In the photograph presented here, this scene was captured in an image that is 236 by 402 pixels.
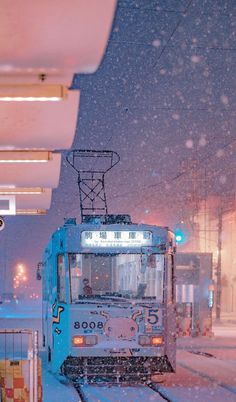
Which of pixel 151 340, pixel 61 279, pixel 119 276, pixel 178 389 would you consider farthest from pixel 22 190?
pixel 178 389

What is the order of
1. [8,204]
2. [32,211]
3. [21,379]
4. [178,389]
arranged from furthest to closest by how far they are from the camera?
[32,211] → [178,389] → [8,204] → [21,379]

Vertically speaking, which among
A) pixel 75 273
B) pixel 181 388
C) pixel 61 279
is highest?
pixel 75 273

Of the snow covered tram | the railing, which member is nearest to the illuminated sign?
the snow covered tram

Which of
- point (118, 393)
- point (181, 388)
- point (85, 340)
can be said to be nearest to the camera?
point (118, 393)

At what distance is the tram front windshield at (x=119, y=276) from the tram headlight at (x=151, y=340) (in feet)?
2.55

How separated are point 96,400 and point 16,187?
13.0 feet

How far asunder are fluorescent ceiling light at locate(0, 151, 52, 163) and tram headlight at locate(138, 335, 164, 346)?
6.25 meters

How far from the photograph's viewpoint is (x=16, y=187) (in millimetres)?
14766

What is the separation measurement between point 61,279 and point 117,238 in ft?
4.68

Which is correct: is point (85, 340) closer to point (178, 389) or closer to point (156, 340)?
point (156, 340)

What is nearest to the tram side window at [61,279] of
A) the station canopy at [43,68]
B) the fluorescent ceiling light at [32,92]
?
the station canopy at [43,68]

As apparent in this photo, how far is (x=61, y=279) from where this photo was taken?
17.2m

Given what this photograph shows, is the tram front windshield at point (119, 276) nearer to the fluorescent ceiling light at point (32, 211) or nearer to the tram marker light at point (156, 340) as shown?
the tram marker light at point (156, 340)

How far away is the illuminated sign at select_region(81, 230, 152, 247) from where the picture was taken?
17.2 meters
